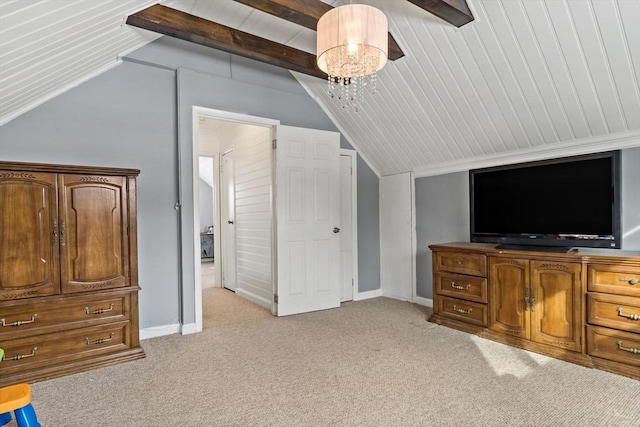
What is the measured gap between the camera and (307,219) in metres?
4.22

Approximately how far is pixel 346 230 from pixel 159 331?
250 cm

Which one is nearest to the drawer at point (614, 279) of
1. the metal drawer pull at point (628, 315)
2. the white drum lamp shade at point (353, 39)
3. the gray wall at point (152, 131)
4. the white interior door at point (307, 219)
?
the metal drawer pull at point (628, 315)

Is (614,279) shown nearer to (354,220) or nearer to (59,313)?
(354,220)

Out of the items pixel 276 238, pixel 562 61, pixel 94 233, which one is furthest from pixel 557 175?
pixel 94 233

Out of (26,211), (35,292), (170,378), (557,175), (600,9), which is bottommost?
(170,378)

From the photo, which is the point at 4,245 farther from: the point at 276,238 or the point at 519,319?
the point at 519,319

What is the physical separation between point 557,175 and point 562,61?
3.15ft

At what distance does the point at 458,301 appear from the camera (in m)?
3.50

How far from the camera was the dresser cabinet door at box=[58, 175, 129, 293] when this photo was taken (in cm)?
261

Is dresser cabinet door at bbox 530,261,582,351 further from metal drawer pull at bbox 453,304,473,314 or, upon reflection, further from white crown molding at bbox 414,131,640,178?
white crown molding at bbox 414,131,640,178

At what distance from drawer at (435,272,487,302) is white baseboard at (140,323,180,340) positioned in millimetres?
2682

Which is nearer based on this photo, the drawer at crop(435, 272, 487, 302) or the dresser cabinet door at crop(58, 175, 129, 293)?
the dresser cabinet door at crop(58, 175, 129, 293)

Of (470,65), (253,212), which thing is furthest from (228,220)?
(470,65)

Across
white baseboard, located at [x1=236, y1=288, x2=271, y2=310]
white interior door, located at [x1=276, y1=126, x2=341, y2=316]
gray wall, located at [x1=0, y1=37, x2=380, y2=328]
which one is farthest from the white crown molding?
white baseboard, located at [x1=236, y1=288, x2=271, y2=310]
